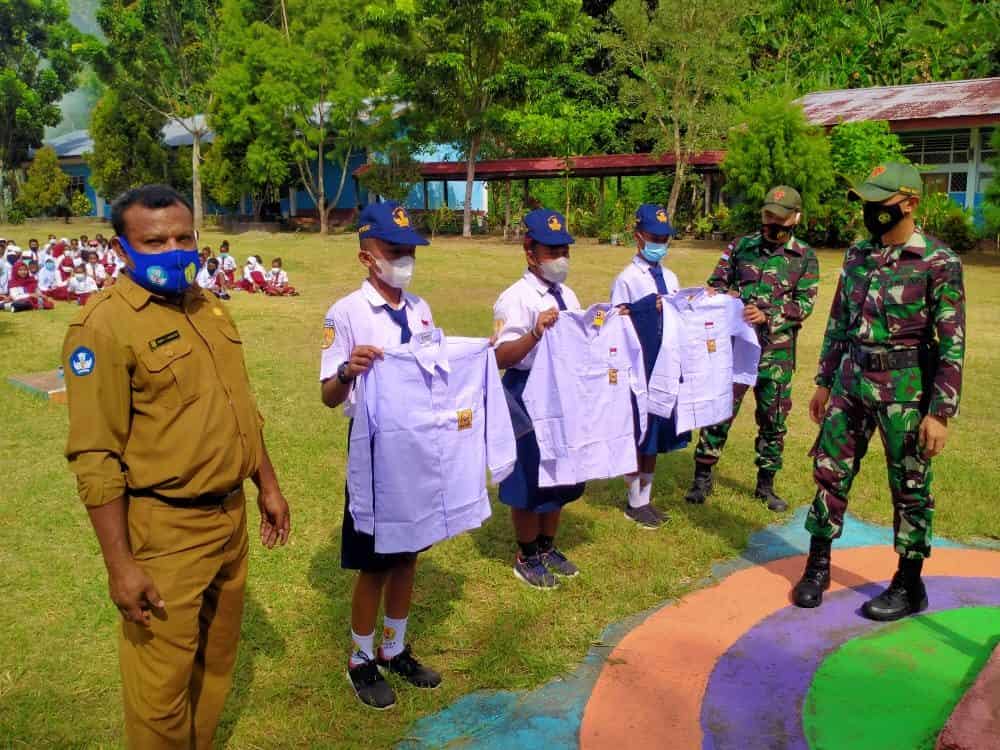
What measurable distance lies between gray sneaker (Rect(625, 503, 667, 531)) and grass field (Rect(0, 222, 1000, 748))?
0.10 m

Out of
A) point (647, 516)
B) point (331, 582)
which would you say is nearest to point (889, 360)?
point (647, 516)

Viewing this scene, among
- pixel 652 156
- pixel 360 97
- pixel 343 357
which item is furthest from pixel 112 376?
pixel 360 97

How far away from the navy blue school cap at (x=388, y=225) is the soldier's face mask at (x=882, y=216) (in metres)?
2.32

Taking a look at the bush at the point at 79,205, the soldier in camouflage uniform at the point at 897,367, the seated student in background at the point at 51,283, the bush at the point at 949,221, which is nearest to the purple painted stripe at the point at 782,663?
the soldier in camouflage uniform at the point at 897,367

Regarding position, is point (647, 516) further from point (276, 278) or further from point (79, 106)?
point (79, 106)

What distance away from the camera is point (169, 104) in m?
36.5

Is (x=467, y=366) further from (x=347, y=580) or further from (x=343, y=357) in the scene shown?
(x=347, y=580)

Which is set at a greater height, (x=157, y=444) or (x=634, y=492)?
(x=157, y=444)

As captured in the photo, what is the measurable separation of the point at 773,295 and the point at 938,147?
2469 cm

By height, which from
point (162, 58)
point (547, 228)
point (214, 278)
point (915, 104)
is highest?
point (162, 58)

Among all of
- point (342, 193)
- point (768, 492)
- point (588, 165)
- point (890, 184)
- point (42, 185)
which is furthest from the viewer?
point (42, 185)

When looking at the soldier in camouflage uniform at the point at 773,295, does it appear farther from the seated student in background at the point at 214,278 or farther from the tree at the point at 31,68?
the tree at the point at 31,68

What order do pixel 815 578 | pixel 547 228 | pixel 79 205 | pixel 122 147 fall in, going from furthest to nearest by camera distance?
pixel 79 205, pixel 122 147, pixel 815 578, pixel 547 228

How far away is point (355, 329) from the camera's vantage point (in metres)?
3.52
